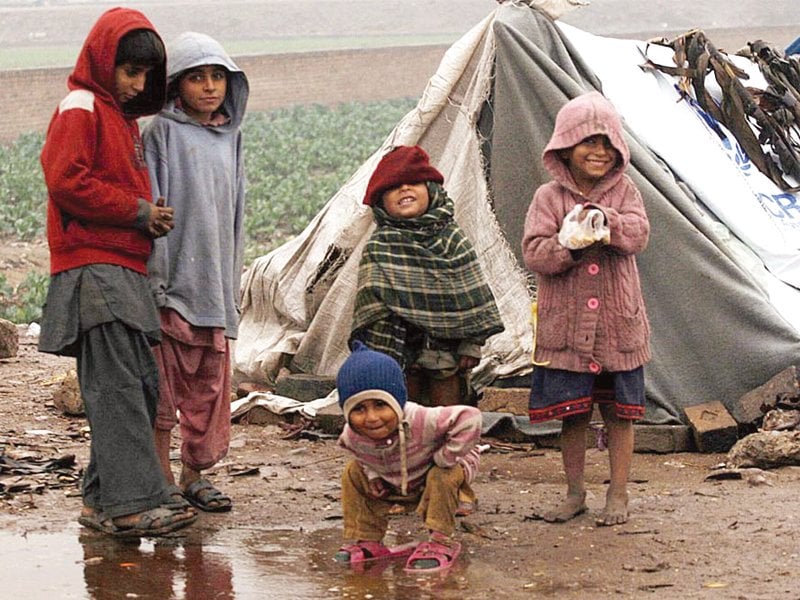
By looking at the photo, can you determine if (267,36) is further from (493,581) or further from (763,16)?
(493,581)

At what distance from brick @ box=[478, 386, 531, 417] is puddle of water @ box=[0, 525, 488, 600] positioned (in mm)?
1773

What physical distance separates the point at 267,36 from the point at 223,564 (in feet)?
179

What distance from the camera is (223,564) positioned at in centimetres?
509

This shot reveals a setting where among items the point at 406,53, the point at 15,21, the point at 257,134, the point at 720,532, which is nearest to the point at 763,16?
the point at 406,53

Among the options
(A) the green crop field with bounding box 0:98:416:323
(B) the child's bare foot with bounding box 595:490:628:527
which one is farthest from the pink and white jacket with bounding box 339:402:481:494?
(A) the green crop field with bounding box 0:98:416:323

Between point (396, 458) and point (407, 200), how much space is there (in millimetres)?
1140

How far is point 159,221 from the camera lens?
530 centimetres

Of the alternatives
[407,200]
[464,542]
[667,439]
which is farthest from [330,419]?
[464,542]

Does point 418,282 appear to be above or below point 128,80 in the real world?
below

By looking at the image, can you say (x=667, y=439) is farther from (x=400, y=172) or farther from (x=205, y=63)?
(x=205, y=63)

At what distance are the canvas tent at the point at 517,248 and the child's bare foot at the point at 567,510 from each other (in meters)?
1.37

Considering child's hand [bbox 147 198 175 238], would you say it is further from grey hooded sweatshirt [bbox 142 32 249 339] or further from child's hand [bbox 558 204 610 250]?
child's hand [bbox 558 204 610 250]

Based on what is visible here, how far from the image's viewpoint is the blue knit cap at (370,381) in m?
4.89

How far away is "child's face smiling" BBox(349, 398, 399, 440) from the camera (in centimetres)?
490
